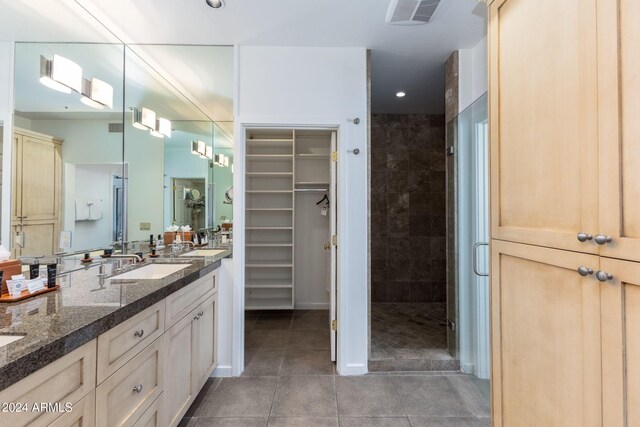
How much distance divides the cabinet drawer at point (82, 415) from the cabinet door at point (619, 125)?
68.0 inches

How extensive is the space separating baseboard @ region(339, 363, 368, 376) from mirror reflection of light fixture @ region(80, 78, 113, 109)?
282 cm

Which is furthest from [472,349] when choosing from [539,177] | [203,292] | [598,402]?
[203,292]

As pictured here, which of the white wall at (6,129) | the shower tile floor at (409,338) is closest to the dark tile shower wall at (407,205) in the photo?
the shower tile floor at (409,338)

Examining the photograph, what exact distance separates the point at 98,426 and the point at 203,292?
3.25 feet

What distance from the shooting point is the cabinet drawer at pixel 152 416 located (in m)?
1.25

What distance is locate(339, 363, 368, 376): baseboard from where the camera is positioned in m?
2.23

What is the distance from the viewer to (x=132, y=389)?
46.9 inches

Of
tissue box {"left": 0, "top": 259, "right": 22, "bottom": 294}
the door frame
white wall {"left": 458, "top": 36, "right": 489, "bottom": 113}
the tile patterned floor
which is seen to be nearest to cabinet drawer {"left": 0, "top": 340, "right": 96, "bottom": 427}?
tissue box {"left": 0, "top": 259, "right": 22, "bottom": 294}

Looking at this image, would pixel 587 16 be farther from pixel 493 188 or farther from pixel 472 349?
pixel 472 349

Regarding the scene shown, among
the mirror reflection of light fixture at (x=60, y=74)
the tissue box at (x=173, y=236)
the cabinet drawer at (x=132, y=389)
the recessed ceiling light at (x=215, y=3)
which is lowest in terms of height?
the cabinet drawer at (x=132, y=389)

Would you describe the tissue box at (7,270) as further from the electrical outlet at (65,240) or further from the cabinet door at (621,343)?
the cabinet door at (621,343)

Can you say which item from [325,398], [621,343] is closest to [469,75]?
[621,343]

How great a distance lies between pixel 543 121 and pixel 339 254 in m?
1.61

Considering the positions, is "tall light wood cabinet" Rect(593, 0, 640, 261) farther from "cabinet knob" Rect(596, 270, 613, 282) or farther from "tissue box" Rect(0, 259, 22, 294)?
"tissue box" Rect(0, 259, 22, 294)
